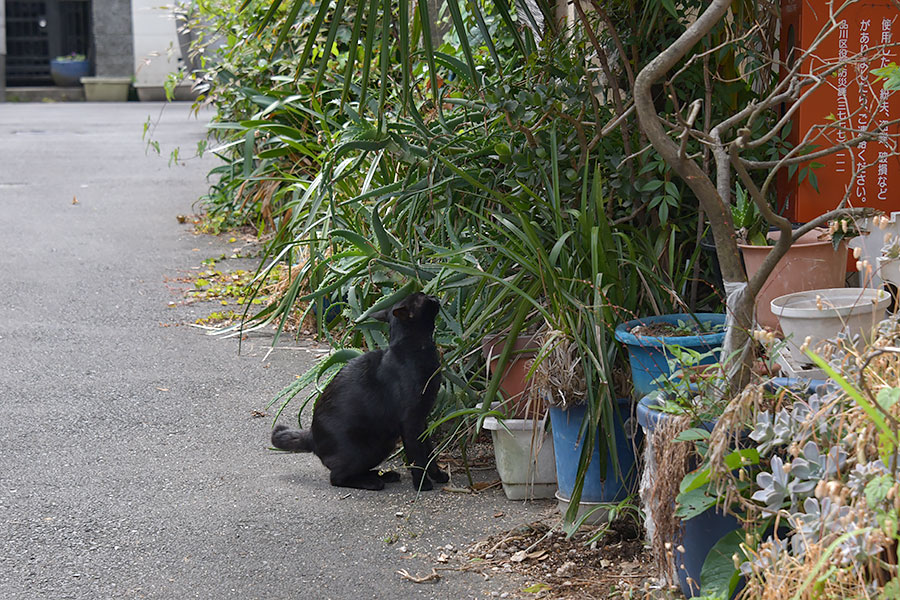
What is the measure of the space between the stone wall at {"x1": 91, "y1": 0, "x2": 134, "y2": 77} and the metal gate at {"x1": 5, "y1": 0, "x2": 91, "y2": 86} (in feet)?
5.00

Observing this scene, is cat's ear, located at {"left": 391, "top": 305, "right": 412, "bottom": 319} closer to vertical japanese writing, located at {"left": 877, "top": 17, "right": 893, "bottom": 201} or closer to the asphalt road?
the asphalt road

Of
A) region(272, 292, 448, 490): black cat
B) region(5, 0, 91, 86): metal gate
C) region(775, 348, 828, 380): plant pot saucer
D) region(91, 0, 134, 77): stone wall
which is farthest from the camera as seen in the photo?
region(5, 0, 91, 86): metal gate

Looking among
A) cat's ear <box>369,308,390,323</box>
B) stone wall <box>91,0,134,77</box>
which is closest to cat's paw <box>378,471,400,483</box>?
cat's ear <box>369,308,390,323</box>

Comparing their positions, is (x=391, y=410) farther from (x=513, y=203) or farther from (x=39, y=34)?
(x=39, y=34)

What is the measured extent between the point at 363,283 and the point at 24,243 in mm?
4967

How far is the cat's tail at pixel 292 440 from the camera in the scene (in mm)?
4039

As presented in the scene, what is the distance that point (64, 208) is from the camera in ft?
33.8

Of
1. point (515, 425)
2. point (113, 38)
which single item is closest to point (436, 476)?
point (515, 425)

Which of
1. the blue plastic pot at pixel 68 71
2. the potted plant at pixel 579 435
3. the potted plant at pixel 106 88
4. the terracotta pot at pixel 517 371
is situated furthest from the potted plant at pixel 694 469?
the blue plastic pot at pixel 68 71

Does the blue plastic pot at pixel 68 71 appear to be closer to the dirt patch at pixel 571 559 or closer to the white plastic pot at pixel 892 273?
the dirt patch at pixel 571 559

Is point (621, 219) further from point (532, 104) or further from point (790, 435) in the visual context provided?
point (790, 435)

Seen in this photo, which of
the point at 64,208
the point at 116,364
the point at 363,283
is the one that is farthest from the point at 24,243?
the point at 363,283

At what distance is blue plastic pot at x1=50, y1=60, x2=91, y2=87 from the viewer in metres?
27.4

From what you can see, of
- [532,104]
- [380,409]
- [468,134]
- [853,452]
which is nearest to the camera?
[853,452]
